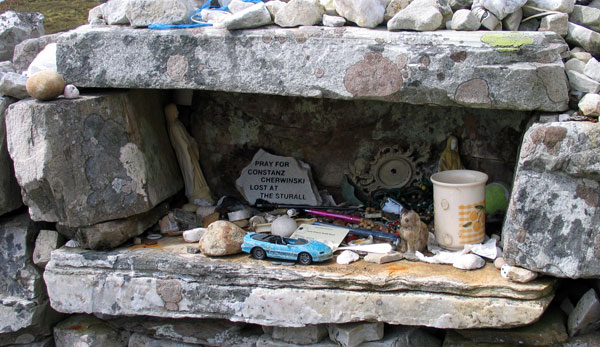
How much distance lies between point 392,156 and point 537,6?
3.92 feet

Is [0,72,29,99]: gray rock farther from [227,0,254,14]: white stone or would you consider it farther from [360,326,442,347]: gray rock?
[360,326,442,347]: gray rock

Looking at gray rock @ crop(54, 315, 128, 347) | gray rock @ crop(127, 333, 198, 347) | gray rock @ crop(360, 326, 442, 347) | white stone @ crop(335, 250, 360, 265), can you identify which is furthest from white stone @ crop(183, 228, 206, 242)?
gray rock @ crop(360, 326, 442, 347)

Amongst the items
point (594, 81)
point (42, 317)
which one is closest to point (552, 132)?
point (594, 81)

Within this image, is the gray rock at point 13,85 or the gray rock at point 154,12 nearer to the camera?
the gray rock at point 154,12

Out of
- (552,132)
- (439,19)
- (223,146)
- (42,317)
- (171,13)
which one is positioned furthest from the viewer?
(223,146)

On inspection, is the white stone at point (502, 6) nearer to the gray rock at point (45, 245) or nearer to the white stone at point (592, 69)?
the white stone at point (592, 69)

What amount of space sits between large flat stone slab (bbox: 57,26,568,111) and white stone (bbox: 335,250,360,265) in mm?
786

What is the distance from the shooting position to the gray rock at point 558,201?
2.71 m

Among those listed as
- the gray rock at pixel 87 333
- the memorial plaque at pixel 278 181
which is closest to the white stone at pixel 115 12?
the memorial plaque at pixel 278 181

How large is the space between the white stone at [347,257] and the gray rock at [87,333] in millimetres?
1317

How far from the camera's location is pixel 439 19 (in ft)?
9.97

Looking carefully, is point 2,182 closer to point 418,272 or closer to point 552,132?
point 418,272

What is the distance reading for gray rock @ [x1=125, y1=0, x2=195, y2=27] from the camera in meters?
3.35

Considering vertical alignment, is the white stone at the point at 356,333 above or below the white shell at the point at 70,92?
below
